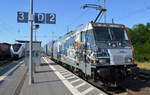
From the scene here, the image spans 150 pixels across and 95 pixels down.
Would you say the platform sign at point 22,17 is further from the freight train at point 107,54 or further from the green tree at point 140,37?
the green tree at point 140,37

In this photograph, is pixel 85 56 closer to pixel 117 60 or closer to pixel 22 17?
pixel 117 60

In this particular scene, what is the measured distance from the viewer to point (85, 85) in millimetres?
11188

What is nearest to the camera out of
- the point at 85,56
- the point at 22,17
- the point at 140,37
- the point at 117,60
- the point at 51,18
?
the point at 117,60

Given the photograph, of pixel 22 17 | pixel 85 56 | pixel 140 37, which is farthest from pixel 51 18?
pixel 140 37

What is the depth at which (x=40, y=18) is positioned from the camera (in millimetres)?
12336

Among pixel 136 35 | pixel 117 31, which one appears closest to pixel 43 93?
pixel 117 31

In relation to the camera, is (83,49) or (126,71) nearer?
(126,71)

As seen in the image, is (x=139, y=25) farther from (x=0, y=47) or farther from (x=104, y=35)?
(x=104, y=35)

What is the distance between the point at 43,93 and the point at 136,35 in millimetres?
41000

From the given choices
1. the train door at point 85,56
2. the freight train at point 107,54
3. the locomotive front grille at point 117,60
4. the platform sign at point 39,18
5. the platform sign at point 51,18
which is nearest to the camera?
the freight train at point 107,54

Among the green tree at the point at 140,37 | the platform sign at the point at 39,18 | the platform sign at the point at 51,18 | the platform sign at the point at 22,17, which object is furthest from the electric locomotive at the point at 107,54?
the green tree at the point at 140,37

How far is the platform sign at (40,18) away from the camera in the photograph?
39.3ft

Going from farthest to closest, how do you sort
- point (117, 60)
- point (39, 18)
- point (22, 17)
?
point (39, 18) → point (22, 17) → point (117, 60)

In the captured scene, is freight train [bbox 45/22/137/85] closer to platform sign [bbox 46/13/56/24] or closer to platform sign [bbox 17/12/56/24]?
platform sign [bbox 46/13/56/24]
